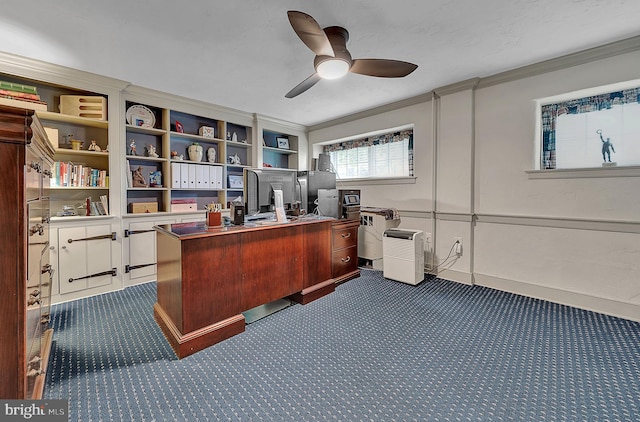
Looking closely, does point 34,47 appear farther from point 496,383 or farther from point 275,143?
point 496,383

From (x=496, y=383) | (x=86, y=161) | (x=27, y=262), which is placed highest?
(x=86, y=161)

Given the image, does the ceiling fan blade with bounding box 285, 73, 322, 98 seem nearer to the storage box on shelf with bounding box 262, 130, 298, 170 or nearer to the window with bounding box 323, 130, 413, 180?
the window with bounding box 323, 130, 413, 180

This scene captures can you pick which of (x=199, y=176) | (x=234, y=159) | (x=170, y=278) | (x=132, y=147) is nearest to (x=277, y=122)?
(x=234, y=159)

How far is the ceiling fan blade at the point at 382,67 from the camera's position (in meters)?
2.07

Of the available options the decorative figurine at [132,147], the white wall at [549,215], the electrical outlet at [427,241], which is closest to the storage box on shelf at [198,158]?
the decorative figurine at [132,147]

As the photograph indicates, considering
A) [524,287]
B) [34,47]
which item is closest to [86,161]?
[34,47]

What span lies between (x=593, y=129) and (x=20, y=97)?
4.95 m

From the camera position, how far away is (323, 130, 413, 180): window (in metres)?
3.91

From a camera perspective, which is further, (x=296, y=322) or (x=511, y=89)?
(x=511, y=89)

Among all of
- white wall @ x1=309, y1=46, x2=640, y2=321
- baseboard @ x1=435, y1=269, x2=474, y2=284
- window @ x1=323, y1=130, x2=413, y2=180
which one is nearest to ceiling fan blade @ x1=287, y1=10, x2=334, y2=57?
white wall @ x1=309, y1=46, x2=640, y2=321

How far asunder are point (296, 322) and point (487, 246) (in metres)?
2.31

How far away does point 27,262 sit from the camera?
3.42ft

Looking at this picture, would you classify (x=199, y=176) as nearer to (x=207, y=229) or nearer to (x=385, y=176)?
(x=207, y=229)

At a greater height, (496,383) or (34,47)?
(34,47)
